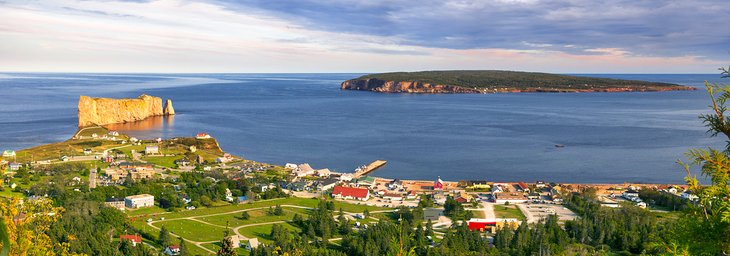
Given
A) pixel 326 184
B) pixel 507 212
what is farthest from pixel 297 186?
pixel 507 212

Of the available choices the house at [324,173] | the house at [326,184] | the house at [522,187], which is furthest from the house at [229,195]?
the house at [522,187]

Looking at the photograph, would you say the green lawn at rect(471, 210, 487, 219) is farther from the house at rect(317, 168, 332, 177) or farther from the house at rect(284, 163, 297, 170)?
the house at rect(284, 163, 297, 170)

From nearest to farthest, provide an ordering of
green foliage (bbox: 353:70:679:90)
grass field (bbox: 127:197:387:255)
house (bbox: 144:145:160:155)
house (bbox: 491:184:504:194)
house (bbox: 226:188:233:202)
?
grass field (bbox: 127:197:387:255) < house (bbox: 226:188:233:202) < house (bbox: 491:184:504:194) < house (bbox: 144:145:160:155) < green foliage (bbox: 353:70:679:90)

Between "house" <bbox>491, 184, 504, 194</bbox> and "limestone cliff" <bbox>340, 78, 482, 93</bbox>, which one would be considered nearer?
"house" <bbox>491, 184, 504, 194</bbox>

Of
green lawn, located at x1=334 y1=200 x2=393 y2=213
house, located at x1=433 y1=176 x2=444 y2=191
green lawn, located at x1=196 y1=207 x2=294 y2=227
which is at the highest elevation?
house, located at x1=433 y1=176 x2=444 y2=191

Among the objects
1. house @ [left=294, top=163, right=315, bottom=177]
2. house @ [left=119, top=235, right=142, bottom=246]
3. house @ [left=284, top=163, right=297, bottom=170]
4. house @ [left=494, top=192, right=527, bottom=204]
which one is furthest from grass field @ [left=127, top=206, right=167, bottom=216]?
house @ [left=494, top=192, right=527, bottom=204]

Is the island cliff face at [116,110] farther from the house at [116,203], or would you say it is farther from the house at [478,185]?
the house at [478,185]
